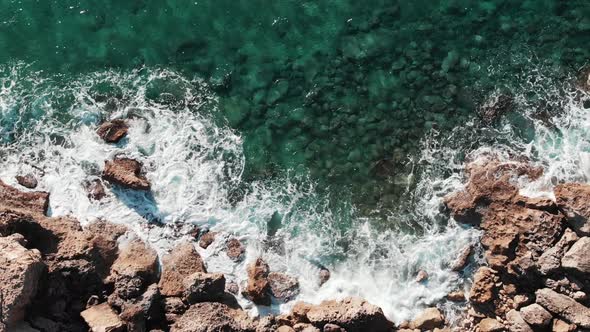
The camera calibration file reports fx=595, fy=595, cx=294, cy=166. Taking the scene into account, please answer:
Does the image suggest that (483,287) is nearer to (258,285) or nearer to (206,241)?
(258,285)

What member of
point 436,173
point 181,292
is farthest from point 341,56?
point 181,292

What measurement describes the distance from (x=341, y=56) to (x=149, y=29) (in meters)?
7.66

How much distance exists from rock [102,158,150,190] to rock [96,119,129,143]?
886mm

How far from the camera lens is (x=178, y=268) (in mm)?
20344

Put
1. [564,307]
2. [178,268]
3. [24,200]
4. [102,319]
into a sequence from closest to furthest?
[102,319] → [564,307] → [178,268] → [24,200]

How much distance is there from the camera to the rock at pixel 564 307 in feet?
58.7

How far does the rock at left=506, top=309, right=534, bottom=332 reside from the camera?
18562 mm

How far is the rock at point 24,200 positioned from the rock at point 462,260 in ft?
48.0

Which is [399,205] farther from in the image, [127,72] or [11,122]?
[11,122]

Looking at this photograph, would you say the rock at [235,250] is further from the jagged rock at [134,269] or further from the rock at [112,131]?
the rock at [112,131]

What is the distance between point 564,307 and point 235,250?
1083cm

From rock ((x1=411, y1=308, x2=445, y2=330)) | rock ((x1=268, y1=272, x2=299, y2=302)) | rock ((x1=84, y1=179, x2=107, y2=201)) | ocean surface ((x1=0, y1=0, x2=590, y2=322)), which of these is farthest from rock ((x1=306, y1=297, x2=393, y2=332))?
rock ((x1=84, y1=179, x2=107, y2=201))

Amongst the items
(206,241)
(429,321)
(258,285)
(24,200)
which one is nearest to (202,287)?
(258,285)

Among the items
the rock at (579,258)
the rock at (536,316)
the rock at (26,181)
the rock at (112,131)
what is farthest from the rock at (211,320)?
the rock at (579,258)
